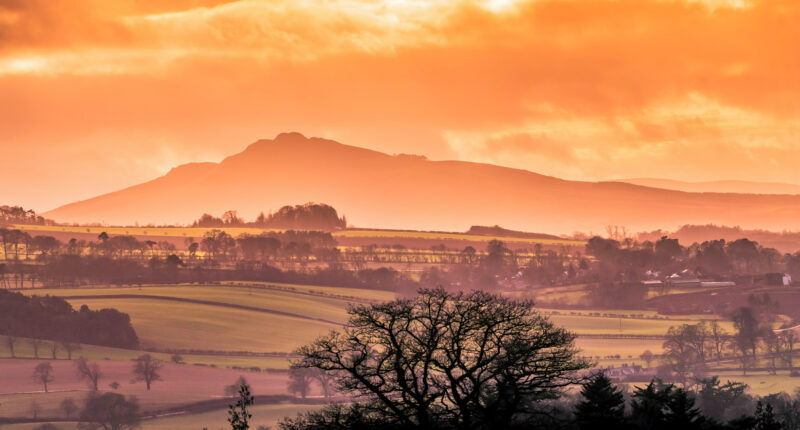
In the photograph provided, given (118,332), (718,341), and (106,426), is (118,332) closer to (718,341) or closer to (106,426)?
(106,426)

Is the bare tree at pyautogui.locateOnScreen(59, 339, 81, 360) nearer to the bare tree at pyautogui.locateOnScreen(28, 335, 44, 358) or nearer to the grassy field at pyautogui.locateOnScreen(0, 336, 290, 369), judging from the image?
the grassy field at pyautogui.locateOnScreen(0, 336, 290, 369)

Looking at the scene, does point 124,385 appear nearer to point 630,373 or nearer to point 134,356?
point 134,356

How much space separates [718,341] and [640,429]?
5685 inches

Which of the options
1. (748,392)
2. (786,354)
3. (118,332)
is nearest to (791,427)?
(748,392)

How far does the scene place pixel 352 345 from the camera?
6600 cm

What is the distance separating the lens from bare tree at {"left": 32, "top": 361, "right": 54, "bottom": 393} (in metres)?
157

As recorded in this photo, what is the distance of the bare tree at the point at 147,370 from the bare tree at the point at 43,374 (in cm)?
1224

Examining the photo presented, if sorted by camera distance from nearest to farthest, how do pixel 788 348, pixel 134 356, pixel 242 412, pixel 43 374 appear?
pixel 242 412
pixel 43 374
pixel 134 356
pixel 788 348

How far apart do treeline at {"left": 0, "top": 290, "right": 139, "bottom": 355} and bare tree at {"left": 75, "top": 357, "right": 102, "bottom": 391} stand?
39.7 ft

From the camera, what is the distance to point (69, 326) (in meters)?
185

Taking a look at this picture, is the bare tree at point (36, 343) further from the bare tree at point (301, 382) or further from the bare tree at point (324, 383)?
the bare tree at point (324, 383)

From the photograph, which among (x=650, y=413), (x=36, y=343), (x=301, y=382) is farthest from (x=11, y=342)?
(x=650, y=413)

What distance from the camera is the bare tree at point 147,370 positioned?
6220 inches

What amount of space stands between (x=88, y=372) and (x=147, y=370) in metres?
10.1
